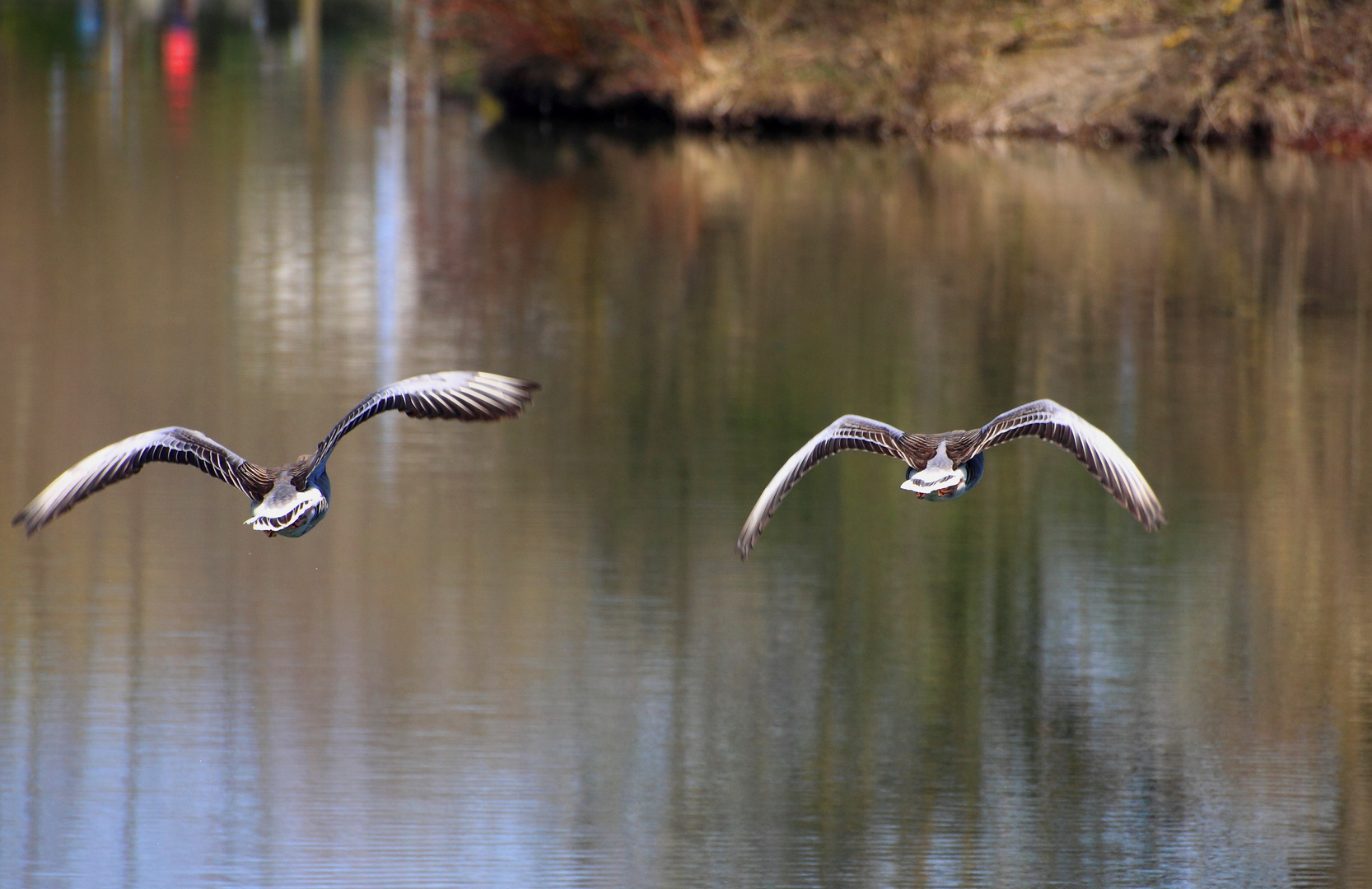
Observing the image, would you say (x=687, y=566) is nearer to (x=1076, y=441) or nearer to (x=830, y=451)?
(x=830, y=451)

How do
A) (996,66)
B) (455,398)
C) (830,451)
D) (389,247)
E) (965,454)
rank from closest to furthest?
(965,454) → (455,398) → (830,451) → (389,247) → (996,66)

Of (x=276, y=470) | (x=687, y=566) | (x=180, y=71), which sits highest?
(x=180, y=71)

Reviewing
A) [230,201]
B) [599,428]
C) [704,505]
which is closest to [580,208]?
[230,201]

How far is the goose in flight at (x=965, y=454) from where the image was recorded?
31.2 ft

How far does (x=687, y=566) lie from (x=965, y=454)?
8.43 metres

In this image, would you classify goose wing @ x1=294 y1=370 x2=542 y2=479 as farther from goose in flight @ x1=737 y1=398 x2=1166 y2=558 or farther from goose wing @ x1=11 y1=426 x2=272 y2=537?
goose in flight @ x1=737 y1=398 x2=1166 y2=558

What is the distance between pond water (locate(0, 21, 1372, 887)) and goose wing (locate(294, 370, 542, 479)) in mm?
3431

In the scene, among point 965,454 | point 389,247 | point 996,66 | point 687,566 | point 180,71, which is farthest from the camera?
point 180,71

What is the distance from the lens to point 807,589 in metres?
17.8

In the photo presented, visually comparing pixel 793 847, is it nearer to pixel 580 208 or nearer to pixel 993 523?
pixel 993 523

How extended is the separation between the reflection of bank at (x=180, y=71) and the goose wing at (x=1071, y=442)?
37.0 meters

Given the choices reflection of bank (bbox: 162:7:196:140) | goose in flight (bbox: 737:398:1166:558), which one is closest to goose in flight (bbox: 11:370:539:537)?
goose in flight (bbox: 737:398:1166:558)

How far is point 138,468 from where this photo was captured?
423 inches

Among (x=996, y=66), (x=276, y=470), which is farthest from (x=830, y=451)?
(x=996, y=66)
